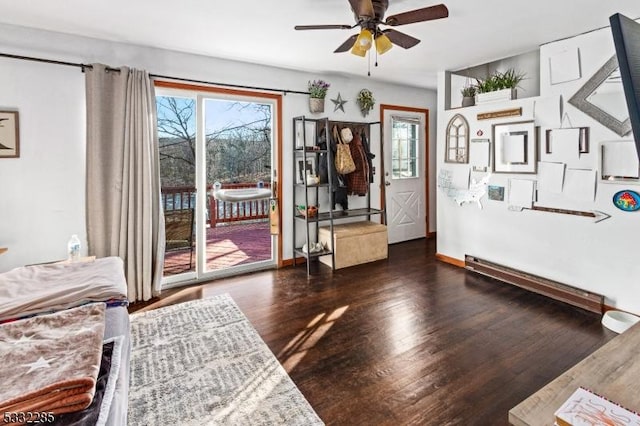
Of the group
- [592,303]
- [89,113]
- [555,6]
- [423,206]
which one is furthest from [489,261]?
[89,113]

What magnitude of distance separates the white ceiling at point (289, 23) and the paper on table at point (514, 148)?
0.89 m

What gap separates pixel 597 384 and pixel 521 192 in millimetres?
3084

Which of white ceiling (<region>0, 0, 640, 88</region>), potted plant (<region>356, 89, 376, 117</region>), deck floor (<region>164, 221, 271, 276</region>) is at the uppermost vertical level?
white ceiling (<region>0, 0, 640, 88</region>)

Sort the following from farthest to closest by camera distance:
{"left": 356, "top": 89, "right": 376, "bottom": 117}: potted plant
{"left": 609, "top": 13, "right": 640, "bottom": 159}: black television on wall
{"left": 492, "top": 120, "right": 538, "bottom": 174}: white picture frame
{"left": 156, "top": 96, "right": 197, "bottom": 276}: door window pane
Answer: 1. {"left": 356, "top": 89, "right": 376, "bottom": 117}: potted plant
2. {"left": 156, "top": 96, "right": 197, "bottom": 276}: door window pane
3. {"left": 492, "top": 120, "right": 538, "bottom": 174}: white picture frame
4. {"left": 609, "top": 13, "right": 640, "bottom": 159}: black television on wall

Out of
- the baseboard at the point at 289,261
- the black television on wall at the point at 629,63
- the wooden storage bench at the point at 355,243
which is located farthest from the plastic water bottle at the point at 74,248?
the black television on wall at the point at 629,63

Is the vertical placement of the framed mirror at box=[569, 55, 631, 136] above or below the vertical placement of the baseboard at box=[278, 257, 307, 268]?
above

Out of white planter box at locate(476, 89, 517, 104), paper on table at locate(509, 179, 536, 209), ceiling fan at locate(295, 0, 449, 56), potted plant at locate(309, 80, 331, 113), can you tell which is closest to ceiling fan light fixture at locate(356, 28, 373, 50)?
ceiling fan at locate(295, 0, 449, 56)

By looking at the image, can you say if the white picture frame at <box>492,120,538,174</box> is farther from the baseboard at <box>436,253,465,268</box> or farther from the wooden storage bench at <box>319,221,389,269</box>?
the wooden storage bench at <box>319,221,389,269</box>

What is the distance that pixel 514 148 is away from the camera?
3584 mm

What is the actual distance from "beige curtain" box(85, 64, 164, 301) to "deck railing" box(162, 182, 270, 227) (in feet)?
1.07

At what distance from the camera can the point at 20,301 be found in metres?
1.64

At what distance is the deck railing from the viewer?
365 cm

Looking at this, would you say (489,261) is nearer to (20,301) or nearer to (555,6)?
(555,6)

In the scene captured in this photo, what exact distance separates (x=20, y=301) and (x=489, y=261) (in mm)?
4086
